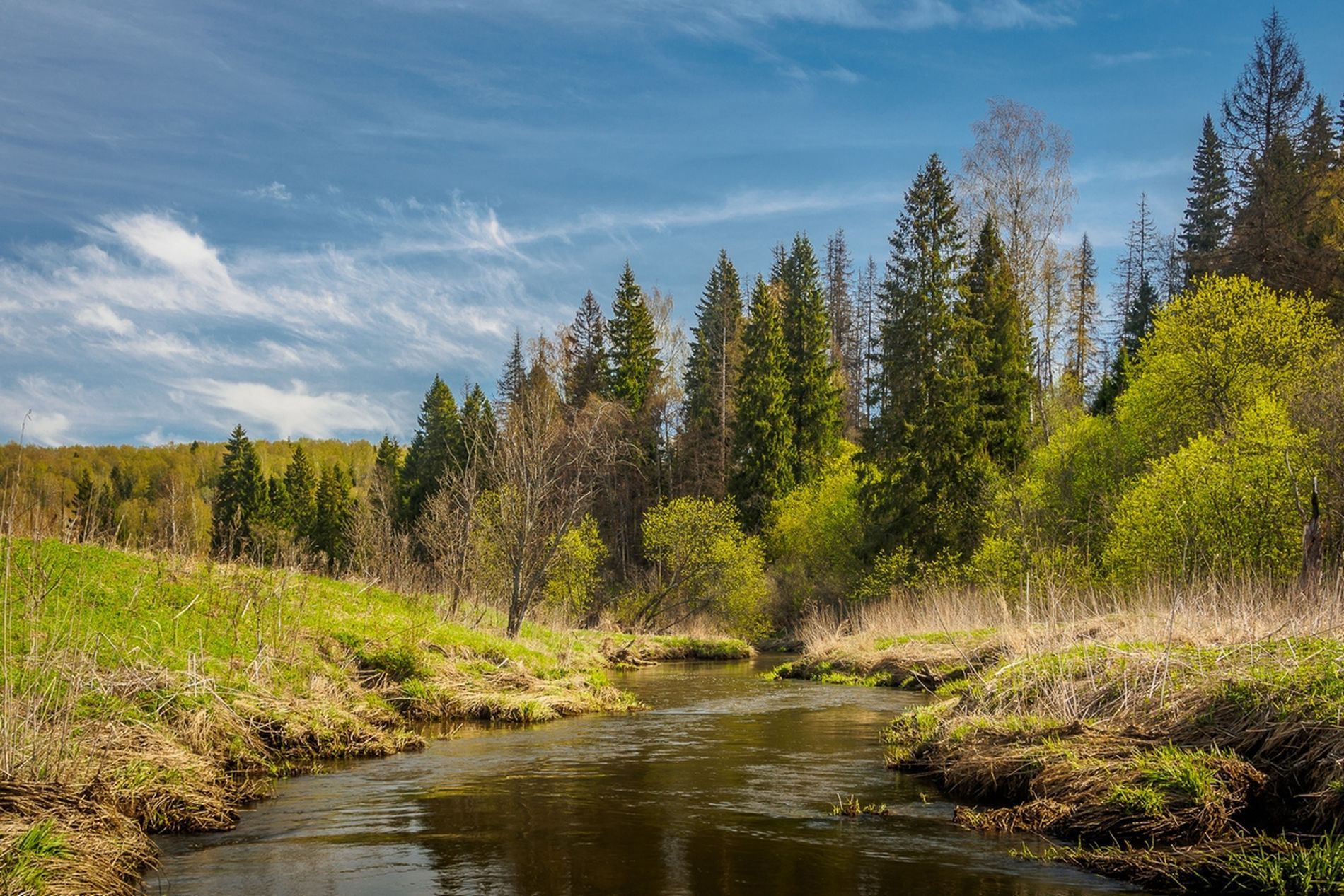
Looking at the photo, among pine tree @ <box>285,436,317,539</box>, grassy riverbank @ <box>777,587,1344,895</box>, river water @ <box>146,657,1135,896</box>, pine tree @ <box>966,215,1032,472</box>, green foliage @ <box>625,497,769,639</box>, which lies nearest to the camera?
river water @ <box>146,657,1135,896</box>

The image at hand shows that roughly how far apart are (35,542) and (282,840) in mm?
5136

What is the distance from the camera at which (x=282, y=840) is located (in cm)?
876

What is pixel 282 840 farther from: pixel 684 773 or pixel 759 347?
pixel 759 347

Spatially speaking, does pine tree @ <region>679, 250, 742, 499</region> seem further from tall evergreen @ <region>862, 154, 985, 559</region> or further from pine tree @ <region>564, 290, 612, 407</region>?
tall evergreen @ <region>862, 154, 985, 559</region>

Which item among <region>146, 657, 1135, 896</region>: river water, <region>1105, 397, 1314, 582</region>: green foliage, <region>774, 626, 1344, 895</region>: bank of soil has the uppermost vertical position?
<region>1105, 397, 1314, 582</region>: green foliage

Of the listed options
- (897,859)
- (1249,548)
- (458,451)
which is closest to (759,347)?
(458,451)

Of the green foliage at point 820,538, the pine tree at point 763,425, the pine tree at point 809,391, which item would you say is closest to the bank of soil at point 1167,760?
the green foliage at point 820,538

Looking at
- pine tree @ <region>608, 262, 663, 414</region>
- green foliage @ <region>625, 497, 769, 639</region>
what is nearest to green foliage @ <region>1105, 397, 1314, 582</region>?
green foliage @ <region>625, 497, 769, 639</region>

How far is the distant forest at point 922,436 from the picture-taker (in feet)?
76.1

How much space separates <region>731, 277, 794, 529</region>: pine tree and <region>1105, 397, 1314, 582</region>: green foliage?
1110 inches

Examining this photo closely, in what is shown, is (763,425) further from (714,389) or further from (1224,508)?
(1224,508)

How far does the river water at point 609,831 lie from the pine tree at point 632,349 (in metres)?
45.5

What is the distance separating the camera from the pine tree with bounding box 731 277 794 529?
174 feet

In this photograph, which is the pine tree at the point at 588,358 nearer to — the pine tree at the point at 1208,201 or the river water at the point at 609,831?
the pine tree at the point at 1208,201
